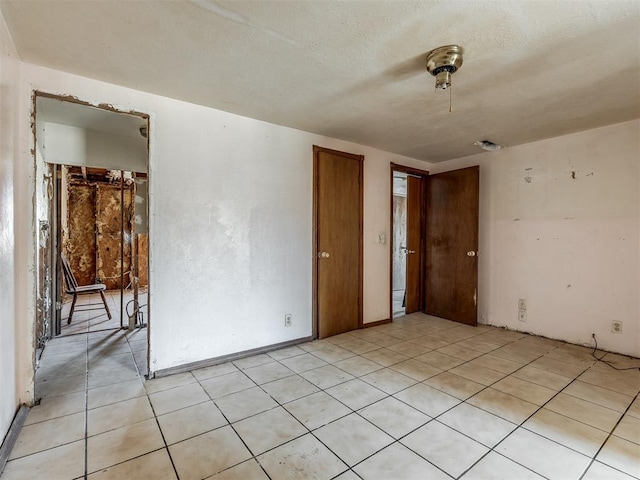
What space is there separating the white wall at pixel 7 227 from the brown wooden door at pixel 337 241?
2.43 m

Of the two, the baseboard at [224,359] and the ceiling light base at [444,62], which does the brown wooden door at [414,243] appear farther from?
the ceiling light base at [444,62]

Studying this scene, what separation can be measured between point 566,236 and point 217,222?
3775 millimetres

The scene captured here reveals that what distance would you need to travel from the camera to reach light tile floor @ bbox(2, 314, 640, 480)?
1592 millimetres

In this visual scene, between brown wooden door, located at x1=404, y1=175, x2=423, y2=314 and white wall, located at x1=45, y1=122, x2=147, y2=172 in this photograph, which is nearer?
white wall, located at x1=45, y1=122, x2=147, y2=172

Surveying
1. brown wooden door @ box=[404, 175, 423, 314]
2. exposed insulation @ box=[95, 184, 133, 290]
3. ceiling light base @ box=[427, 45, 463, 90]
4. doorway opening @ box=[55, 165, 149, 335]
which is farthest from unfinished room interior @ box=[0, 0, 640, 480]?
exposed insulation @ box=[95, 184, 133, 290]

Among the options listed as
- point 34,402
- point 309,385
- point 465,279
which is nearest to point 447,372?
point 309,385

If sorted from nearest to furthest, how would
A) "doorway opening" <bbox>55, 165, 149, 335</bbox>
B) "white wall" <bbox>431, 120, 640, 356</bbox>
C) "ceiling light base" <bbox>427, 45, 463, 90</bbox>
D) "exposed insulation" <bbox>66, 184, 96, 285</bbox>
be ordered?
1. "ceiling light base" <bbox>427, 45, 463, 90</bbox>
2. "white wall" <bbox>431, 120, 640, 356</bbox>
3. "doorway opening" <bbox>55, 165, 149, 335</bbox>
4. "exposed insulation" <bbox>66, 184, 96, 285</bbox>

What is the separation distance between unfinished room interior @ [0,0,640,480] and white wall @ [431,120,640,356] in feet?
0.07

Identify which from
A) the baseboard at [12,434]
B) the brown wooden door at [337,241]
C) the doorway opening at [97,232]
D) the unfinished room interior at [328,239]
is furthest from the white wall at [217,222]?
the doorway opening at [97,232]

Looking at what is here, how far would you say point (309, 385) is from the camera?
8.05 feet

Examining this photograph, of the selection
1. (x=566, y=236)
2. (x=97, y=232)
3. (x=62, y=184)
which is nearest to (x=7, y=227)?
(x=62, y=184)

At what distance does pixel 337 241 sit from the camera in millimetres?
3705

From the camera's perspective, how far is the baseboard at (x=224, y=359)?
263 centimetres

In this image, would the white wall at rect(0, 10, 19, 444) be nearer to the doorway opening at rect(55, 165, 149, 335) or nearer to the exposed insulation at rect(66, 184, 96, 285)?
the doorway opening at rect(55, 165, 149, 335)
